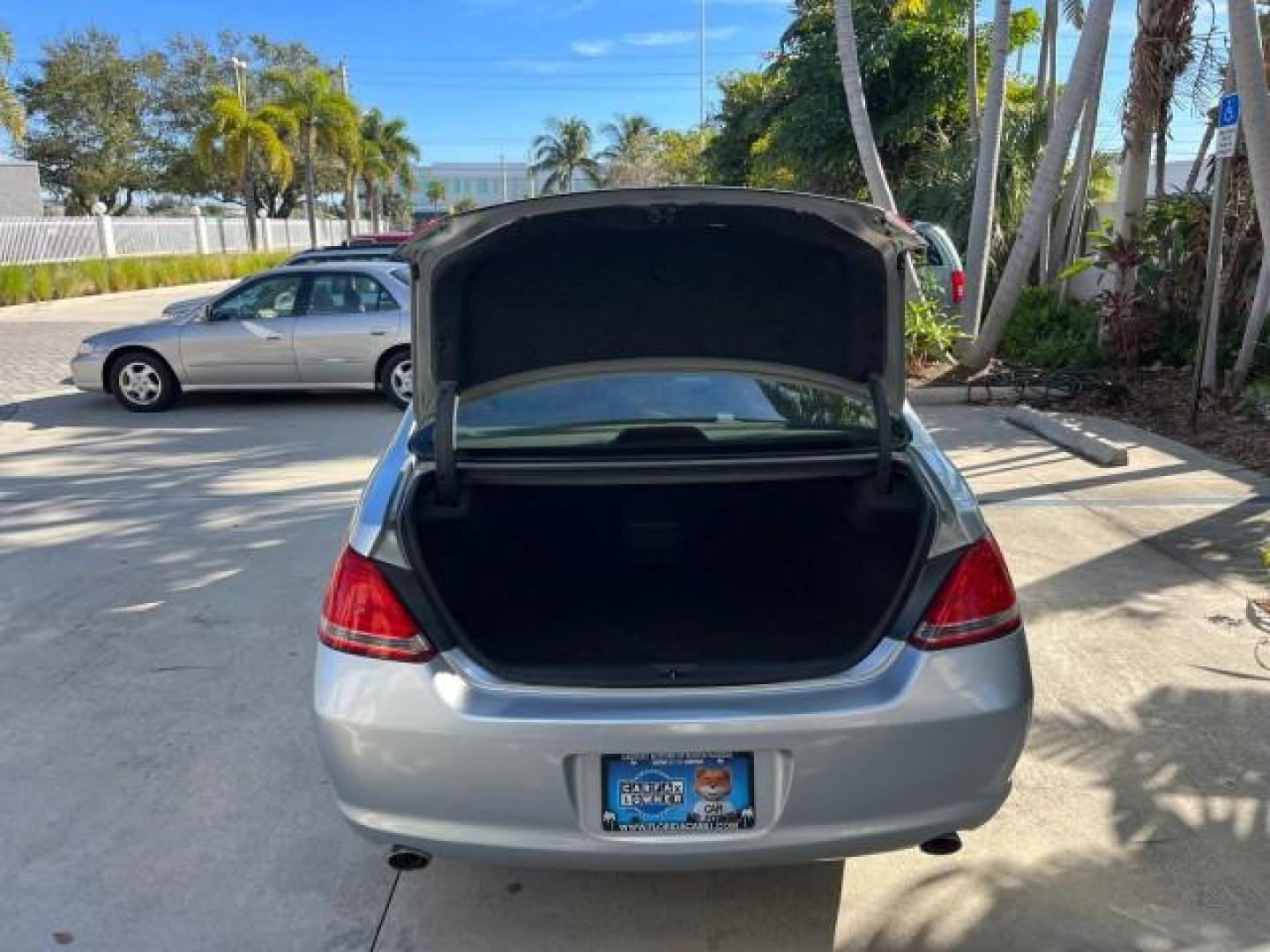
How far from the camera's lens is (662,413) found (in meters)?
3.20

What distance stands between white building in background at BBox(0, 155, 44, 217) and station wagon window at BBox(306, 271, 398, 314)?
3111 centimetres

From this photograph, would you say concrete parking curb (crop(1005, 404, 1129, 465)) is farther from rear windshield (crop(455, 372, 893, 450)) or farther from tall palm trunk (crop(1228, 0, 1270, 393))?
rear windshield (crop(455, 372, 893, 450))

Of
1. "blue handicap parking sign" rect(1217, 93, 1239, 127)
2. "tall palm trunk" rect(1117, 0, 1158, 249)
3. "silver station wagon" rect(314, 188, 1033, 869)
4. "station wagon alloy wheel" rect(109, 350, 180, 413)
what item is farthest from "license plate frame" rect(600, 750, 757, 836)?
"tall palm trunk" rect(1117, 0, 1158, 249)

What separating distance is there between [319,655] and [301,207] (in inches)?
2675

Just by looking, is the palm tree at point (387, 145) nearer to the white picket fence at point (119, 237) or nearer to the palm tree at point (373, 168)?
the palm tree at point (373, 168)

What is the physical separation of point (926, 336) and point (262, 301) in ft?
22.9

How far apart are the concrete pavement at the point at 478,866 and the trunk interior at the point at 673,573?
2.19 feet

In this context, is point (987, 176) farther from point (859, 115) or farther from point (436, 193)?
point (436, 193)

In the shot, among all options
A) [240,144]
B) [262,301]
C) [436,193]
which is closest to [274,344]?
[262,301]

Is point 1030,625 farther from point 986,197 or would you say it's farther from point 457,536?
point 986,197

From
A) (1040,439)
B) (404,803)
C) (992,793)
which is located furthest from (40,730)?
(1040,439)

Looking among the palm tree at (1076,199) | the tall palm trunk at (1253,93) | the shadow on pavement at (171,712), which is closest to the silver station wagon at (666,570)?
the shadow on pavement at (171,712)

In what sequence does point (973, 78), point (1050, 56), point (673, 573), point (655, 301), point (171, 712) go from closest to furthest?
1. point (655, 301)
2. point (673, 573)
3. point (171, 712)
4. point (1050, 56)
5. point (973, 78)

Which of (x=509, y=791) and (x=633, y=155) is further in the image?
(x=633, y=155)
